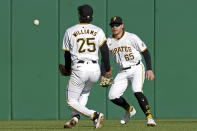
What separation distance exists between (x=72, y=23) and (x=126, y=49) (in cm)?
293

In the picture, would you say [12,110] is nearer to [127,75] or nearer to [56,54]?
[56,54]

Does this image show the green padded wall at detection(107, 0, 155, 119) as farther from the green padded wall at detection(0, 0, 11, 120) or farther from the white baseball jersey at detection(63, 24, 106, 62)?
the white baseball jersey at detection(63, 24, 106, 62)

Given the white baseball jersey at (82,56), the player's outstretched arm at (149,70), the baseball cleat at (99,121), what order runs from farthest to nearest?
the player's outstretched arm at (149,70) < the baseball cleat at (99,121) < the white baseball jersey at (82,56)

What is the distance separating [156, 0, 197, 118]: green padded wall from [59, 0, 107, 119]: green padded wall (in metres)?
1.20

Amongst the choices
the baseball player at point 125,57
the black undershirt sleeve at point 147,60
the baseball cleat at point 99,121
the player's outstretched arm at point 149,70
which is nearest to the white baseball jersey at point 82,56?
the baseball cleat at point 99,121

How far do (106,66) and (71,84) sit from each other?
59 centimetres

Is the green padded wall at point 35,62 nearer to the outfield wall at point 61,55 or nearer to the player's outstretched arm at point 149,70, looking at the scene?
the outfield wall at point 61,55

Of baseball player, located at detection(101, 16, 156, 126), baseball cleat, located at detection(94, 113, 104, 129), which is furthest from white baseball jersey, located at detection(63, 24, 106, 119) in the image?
Answer: baseball player, located at detection(101, 16, 156, 126)

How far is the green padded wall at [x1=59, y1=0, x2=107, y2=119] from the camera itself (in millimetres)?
14250

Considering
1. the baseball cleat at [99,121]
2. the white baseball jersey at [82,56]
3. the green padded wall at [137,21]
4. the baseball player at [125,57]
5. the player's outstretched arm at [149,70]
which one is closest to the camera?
the white baseball jersey at [82,56]

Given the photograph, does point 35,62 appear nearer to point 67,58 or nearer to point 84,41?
point 67,58

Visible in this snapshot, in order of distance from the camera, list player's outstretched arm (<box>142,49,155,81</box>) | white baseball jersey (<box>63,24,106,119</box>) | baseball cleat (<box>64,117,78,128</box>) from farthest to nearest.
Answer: player's outstretched arm (<box>142,49,155,81</box>)
baseball cleat (<box>64,117,78,128</box>)
white baseball jersey (<box>63,24,106,119</box>)

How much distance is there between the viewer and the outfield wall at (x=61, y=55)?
14250 mm

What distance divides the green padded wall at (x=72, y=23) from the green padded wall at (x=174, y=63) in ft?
3.93
